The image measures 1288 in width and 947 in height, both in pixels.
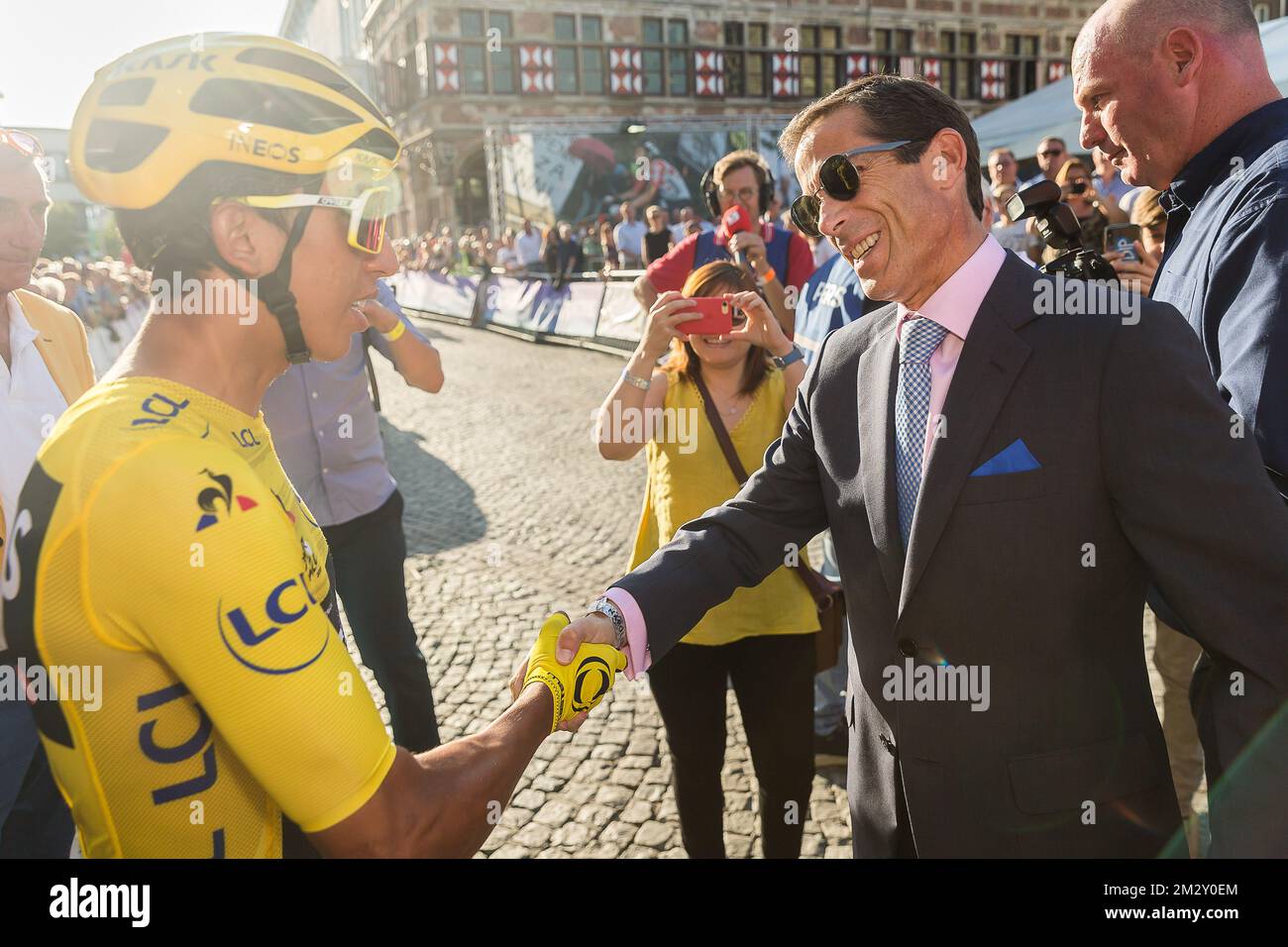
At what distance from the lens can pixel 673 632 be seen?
7.64ft

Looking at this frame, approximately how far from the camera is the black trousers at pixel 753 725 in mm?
3139

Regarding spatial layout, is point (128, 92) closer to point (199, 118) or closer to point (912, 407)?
point (199, 118)

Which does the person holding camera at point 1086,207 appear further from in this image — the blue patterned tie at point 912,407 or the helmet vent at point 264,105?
the helmet vent at point 264,105

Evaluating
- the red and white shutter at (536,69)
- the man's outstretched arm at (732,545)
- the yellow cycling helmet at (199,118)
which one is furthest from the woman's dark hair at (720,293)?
the red and white shutter at (536,69)

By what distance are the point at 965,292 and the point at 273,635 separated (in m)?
1.57

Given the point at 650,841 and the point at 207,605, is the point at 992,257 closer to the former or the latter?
the point at 207,605

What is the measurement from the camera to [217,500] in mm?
1375

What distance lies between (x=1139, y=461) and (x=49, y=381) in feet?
10.1

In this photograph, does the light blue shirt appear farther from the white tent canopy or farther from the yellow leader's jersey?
the white tent canopy

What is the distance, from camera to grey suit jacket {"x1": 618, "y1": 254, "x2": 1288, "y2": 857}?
5.44 feet

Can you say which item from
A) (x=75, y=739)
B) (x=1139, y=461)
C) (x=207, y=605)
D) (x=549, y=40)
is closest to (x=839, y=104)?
(x=1139, y=461)


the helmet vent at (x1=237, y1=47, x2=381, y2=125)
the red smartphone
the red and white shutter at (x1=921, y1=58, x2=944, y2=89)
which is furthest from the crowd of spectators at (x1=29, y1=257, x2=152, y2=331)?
the red and white shutter at (x1=921, y1=58, x2=944, y2=89)

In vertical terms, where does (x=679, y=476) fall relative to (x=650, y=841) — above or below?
above

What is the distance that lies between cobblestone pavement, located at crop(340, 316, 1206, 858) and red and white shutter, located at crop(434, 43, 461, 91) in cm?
2641
